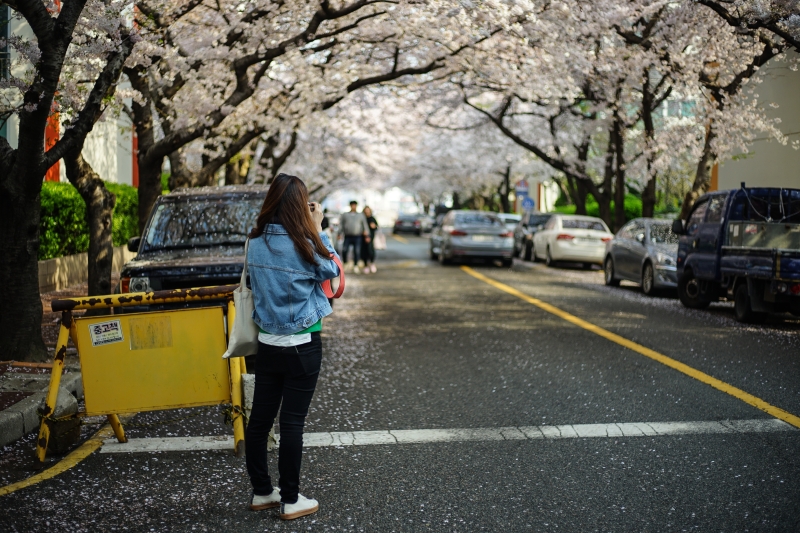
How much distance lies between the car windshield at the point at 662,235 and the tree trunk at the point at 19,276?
12.2 meters

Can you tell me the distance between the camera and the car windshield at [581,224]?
26172mm

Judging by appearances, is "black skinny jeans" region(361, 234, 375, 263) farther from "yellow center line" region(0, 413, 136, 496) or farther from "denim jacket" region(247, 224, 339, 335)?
"denim jacket" region(247, 224, 339, 335)

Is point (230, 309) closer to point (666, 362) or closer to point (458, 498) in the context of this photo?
point (458, 498)

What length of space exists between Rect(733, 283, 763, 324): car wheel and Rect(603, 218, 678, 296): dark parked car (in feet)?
12.2

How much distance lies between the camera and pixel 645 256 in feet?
58.2

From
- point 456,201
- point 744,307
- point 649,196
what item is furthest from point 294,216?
point 456,201

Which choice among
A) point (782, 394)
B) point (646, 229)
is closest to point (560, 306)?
point (646, 229)

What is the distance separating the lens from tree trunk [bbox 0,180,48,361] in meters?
8.91

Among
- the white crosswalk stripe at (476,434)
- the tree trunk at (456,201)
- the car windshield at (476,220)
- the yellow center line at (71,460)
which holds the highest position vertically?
the tree trunk at (456,201)

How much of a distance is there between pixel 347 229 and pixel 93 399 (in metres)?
16.5

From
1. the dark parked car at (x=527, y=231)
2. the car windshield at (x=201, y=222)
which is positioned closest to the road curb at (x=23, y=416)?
the car windshield at (x=201, y=222)

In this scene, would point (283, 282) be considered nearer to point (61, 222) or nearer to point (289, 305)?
point (289, 305)

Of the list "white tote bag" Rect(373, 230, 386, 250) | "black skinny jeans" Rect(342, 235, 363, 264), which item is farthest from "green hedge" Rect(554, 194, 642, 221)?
"black skinny jeans" Rect(342, 235, 363, 264)

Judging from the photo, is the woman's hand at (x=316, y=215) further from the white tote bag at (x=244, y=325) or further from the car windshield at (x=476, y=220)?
the car windshield at (x=476, y=220)
